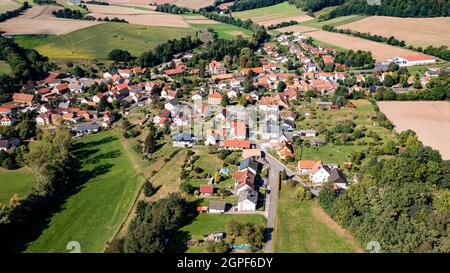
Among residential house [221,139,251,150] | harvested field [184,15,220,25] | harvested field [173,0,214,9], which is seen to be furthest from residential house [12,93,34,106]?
harvested field [173,0,214,9]

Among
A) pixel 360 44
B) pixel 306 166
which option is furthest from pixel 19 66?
pixel 360 44

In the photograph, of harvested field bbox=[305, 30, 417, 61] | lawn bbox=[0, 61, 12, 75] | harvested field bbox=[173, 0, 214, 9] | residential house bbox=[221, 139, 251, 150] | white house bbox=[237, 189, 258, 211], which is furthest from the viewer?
harvested field bbox=[173, 0, 214, 9]

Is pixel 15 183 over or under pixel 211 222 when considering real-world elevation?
over

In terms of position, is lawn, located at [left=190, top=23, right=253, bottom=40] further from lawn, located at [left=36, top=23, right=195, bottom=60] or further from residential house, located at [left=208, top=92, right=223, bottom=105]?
residential house, located at [left=208, top=92, right=223, bottom=105]

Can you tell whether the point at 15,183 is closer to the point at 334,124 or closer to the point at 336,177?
the point at 336,177

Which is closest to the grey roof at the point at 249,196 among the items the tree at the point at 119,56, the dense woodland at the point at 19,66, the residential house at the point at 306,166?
the residential house at the point at 306,166
